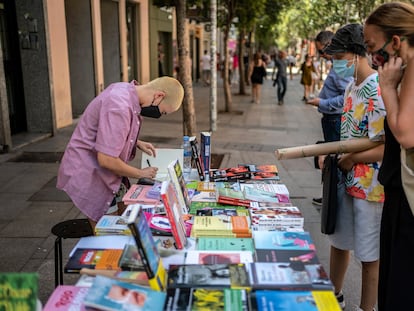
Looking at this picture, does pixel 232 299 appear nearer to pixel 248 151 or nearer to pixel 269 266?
pixel 269 266

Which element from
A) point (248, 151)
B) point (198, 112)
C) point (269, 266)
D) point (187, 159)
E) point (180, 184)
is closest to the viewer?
point (269, 266)

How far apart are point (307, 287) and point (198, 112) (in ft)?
38.4

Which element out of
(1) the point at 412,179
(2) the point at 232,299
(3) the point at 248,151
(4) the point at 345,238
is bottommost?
(3) the point at 248,151

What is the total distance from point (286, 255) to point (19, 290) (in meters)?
1.08

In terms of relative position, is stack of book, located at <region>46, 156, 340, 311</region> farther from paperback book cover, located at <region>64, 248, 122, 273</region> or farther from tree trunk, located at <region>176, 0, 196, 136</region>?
tree trunk, located at <region>176, 0, 196, 136</region>

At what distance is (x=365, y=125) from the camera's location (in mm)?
2607

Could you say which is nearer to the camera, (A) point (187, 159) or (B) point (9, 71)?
(A) point (187, 159)

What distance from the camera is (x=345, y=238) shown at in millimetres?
2959

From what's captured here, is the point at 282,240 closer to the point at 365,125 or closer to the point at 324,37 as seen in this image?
the point at 365,125

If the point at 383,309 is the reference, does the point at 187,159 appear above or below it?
above

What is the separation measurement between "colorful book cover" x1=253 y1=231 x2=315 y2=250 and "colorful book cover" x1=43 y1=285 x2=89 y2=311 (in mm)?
802

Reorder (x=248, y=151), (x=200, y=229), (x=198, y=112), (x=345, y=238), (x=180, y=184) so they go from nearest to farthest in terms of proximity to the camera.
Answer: (x=200, y=229) < (x=180, y=184) < (x=345, y=238) < (x=248, y=151) < (x=198, y=112)

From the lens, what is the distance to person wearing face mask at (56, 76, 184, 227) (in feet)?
8.32

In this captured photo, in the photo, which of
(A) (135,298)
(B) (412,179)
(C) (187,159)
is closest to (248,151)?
(C) (187,159)
